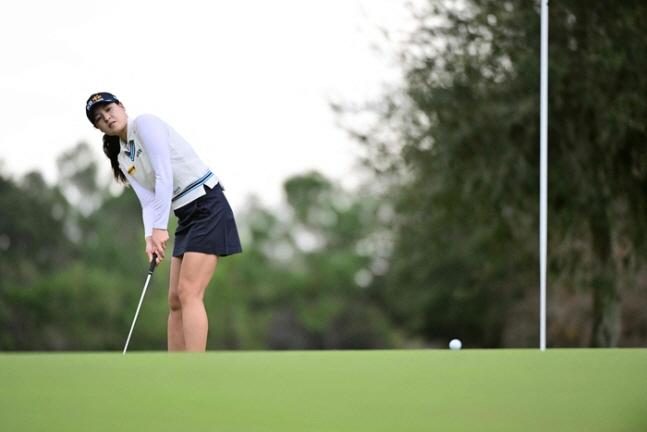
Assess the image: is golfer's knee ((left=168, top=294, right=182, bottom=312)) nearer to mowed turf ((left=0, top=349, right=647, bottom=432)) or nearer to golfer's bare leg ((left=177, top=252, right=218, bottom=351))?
golfer's bare leg ((left=177, top=252, right=218, bottom=351))

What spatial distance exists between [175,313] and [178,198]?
0.50 m

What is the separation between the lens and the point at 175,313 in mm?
3992

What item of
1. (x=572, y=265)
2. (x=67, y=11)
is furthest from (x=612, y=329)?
(x=67, y=11)

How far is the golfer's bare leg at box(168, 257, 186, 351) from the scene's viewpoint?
12.9 ft

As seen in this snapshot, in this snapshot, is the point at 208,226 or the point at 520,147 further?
the point at 520,147

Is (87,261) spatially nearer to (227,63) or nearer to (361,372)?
(227,63)

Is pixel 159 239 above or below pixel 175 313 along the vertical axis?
above

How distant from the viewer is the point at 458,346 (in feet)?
14.6

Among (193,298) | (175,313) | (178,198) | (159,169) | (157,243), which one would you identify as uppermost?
(159,169)

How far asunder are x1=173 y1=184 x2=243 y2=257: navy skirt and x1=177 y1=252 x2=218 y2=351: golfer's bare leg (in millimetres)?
46

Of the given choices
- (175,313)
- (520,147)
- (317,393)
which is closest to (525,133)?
(520,147)

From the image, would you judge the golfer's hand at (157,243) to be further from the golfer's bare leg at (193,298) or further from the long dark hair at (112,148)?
the long dark hair at (112,148)

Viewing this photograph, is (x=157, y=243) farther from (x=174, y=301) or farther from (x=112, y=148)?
(x=112, y=148)

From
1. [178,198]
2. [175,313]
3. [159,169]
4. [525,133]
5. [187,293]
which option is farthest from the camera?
[525,133]
